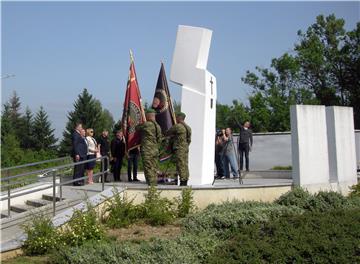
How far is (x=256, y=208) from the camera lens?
9.25 metres

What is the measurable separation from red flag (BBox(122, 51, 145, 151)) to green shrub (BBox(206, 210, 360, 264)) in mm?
5886

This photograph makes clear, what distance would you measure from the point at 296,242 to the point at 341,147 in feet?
20.1

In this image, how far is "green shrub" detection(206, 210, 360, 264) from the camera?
6.87 metres

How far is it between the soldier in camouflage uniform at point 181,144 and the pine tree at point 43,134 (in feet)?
141

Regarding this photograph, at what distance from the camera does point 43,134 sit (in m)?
53.6

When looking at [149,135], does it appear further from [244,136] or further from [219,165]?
[244,136]

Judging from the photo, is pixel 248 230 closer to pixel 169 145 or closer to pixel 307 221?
pixel 307 221

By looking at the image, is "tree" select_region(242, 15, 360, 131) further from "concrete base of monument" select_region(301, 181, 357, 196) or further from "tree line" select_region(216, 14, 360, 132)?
"concrete base of monument" select_region(301, 181, 357, 196)

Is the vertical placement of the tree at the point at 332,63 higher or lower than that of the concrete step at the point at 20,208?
higher

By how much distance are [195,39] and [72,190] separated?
4390mm

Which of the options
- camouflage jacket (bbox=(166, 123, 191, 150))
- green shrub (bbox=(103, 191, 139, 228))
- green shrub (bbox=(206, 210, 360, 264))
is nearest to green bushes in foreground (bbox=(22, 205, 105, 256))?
green shrub (bbox=(103, 191, 139, 228))

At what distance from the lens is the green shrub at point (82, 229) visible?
7.85m

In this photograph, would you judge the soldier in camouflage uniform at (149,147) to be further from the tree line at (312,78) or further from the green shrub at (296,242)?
the tree line at (312,78)

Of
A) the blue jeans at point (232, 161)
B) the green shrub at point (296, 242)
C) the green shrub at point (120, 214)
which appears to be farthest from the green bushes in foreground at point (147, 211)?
the blue jeans at point (232, 161)
